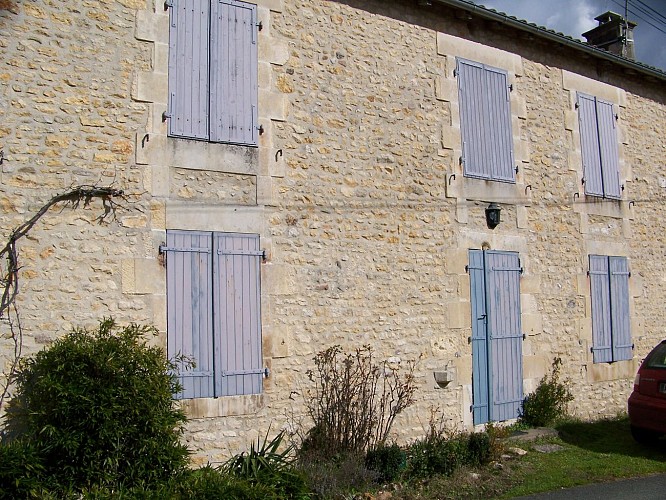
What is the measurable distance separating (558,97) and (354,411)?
5654 mm

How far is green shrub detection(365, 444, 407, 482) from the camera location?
21.9 feet

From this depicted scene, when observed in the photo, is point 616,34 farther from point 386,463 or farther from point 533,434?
point 386,463

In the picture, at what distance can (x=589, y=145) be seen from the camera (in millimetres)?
10430

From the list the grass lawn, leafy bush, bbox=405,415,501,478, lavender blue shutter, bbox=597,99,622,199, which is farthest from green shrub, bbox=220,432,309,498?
lavender blue shutter, bbox=597,99,622,199

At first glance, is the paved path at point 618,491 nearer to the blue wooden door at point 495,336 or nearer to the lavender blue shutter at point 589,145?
the blue wooden door at point 495,336

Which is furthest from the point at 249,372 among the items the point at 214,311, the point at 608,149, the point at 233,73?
the point at 608,149

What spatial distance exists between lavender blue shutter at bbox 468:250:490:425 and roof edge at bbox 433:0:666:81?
309cm

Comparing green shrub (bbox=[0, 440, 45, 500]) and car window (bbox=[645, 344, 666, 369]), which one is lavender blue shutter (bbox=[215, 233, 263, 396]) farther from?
car window (bbox=[645, 344, 666, 369])

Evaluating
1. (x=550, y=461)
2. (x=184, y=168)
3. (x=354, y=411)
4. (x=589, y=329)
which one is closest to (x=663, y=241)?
(x=589, y=329)

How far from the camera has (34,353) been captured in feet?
19.6

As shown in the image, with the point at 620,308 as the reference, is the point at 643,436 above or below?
below

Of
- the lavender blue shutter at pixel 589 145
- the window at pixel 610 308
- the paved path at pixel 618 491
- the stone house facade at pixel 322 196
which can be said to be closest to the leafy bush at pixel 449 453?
the stone house facade at pixel 322 196

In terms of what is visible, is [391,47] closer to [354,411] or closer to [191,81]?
[191,81]

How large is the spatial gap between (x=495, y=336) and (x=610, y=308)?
2.53 meters
